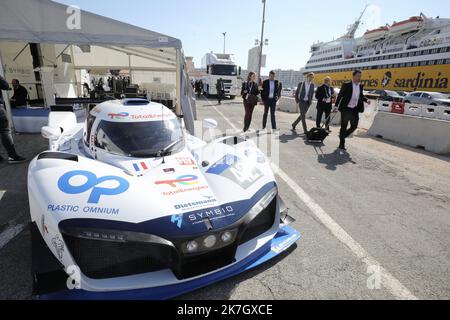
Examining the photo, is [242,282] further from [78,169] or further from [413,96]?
[413,96]

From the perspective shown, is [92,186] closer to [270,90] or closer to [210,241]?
[210,241]

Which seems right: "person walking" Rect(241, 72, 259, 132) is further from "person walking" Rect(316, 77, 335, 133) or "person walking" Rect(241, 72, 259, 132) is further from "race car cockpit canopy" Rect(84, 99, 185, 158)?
"race car cockpit canopy" Rect(84, 99, 185, 158)

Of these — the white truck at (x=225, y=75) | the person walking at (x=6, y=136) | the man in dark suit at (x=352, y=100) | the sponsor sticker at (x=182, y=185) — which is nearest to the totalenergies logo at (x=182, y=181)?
the sponsor sticker at (x=182, y=185)

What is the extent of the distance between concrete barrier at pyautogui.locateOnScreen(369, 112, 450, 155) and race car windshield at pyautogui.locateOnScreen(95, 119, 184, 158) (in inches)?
279

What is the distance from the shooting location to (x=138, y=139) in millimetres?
3143

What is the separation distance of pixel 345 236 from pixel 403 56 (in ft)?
171

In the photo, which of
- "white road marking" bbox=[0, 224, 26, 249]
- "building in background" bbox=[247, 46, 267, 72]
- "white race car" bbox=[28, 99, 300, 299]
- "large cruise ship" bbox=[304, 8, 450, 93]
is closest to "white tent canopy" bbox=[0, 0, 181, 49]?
"white race car" bbox=[28, 99, 300, 299]

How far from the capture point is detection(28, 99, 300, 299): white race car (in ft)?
6.25

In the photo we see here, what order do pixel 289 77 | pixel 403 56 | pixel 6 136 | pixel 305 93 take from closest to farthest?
pixel 6 136
pixel 305 93
pixel 403 56
pixel 289 77

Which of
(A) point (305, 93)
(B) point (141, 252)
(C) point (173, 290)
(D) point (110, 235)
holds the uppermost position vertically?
(A) point (305, 93)

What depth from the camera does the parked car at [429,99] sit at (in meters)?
21.3

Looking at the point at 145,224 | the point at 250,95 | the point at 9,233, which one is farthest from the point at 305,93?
the point at 9,233

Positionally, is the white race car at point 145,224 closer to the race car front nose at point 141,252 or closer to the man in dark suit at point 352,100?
the race car front nose at point 141,252
